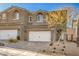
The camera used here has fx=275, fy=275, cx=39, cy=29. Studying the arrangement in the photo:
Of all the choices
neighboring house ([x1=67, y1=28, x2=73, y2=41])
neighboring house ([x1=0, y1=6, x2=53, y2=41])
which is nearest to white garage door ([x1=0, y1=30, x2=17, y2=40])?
neighboring house ([x1=0, y1=6, x2=53, y2=41])

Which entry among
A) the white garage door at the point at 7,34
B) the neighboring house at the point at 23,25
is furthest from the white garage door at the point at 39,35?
the white garage door at the point at 7,34

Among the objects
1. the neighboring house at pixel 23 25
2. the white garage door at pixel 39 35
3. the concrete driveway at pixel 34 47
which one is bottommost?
the concrete driveway at pixel 34 47

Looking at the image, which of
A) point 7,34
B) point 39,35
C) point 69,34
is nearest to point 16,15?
point 7,34

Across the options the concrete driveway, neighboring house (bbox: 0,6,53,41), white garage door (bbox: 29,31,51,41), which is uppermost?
neighboring house (bbox: 0,6,53,41)

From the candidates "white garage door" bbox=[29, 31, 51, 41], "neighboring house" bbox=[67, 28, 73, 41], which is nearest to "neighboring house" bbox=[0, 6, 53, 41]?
"white garage door" bbox=[29, 31, 51, 41]

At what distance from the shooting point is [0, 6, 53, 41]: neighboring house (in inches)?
181

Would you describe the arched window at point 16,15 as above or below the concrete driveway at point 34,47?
above

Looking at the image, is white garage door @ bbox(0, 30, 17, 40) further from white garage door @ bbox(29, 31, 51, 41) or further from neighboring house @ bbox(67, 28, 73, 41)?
neighboring house @ bbox(67, 28, 73, 41)

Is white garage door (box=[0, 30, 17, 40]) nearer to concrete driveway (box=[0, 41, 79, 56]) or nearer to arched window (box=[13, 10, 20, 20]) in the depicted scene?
concrete driveway (box=[0, 41, 79, 56])

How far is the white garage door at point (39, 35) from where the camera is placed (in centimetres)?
460

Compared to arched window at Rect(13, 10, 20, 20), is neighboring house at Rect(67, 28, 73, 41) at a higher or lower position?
lower

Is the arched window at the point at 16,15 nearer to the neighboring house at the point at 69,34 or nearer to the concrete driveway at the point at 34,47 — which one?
the concrete driveway at the point at 34,47

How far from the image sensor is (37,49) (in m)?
4.60

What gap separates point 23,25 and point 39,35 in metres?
0.32
